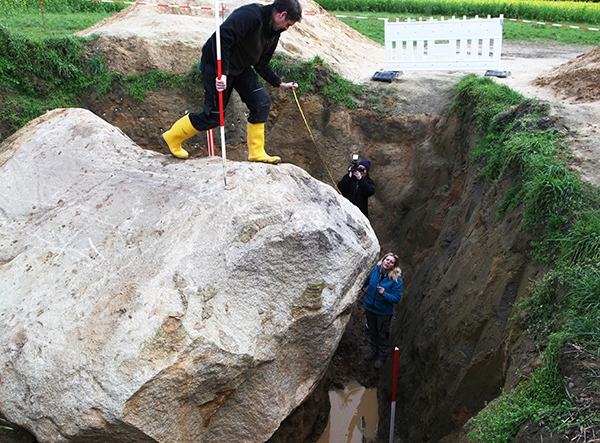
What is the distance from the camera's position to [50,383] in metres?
3.02

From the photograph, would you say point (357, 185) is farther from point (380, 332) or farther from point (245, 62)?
point (245, 62)

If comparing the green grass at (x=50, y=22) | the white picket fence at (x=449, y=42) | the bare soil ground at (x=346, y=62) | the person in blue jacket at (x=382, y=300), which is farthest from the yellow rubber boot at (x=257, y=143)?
the green grass at (x=50, y=22)

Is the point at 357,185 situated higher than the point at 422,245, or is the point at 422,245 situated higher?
the point at 357,185

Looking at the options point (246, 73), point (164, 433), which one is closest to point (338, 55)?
point (246, 73)

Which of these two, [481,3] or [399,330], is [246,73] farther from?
[481,3]

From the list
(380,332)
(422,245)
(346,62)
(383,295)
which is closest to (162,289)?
(383,295)

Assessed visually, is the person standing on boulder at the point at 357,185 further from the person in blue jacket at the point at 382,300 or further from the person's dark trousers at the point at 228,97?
the person's dark trousers at the point at 228,97

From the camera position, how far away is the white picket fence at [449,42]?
24.2 feet

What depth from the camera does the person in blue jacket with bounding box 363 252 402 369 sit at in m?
4.98

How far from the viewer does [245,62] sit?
412 cm

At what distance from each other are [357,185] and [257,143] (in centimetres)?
198

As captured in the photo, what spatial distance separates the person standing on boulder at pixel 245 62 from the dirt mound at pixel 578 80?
3.53m

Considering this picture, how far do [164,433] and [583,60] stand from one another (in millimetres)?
7040

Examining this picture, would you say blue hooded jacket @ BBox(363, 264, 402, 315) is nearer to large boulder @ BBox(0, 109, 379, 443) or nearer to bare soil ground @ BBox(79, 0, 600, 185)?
large boulder @ BBox(0, 109, 379, 443)
